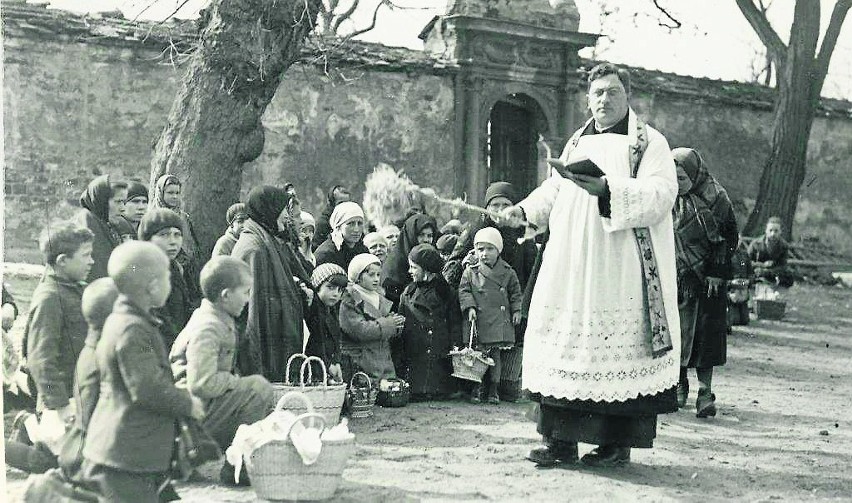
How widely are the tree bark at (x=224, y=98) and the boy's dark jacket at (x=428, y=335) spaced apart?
1636 millimetres

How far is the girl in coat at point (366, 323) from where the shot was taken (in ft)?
24.2

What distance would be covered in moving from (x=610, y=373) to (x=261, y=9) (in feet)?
13.5

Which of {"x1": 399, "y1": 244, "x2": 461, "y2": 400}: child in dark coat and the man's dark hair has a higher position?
the man's dark hair

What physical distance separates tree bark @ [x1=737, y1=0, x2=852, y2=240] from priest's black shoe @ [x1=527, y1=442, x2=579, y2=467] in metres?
12.9

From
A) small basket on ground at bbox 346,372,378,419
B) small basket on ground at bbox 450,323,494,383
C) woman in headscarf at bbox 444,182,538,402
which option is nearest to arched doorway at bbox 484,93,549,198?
woman in headscarf at bbox 444,182,538,402

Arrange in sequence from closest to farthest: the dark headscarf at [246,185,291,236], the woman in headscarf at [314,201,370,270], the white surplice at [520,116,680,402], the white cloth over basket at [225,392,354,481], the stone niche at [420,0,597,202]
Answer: the white cloth over basket at [225,392,354,481]
the white surplice at [520,116,680,402]
the dark headscarf at [246,185,291,236]
the woman in headscarf at [314,201,370,270]
the stone niche at [420,0,597,202]

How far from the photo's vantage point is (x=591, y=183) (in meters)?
5.27

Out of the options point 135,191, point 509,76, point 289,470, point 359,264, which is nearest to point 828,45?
point 509,76

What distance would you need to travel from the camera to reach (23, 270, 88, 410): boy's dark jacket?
4258 millimetres

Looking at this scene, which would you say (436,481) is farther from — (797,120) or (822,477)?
(797,120)

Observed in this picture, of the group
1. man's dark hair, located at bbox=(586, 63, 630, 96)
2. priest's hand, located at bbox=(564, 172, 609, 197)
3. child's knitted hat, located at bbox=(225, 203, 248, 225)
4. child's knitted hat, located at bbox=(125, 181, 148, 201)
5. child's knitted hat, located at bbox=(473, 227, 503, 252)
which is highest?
man's dark hair, located at bbox=(586, 63, 630, 96)

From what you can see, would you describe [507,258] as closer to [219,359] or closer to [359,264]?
[359,264]

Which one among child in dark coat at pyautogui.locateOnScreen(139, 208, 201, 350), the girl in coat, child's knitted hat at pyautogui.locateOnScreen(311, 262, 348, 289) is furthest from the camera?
the girl in coat

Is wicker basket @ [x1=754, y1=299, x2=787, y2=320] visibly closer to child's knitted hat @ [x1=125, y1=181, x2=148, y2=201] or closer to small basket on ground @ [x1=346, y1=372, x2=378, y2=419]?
small basket on ground @ [x1=346, y1=372, x2=378, y2=419]
